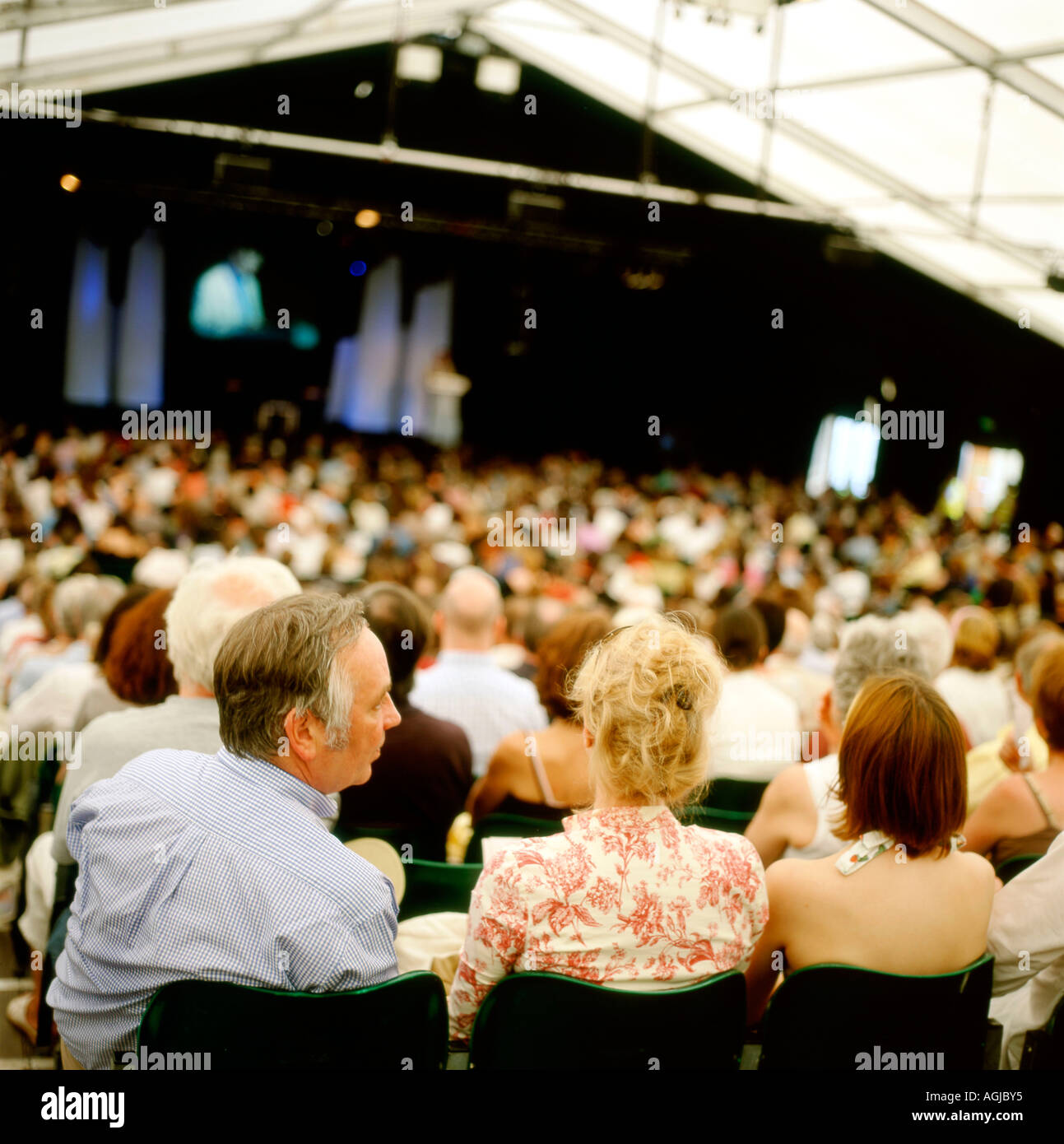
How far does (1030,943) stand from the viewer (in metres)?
1.87

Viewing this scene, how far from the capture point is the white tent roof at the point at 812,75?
6.68 metres

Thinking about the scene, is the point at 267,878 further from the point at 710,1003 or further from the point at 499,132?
the point at 499,132

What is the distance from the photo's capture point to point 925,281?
12.2 metres

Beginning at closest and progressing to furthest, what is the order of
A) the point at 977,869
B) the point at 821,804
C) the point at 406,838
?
the point at 977,869 → the point at 821,804 → the point at 406,838

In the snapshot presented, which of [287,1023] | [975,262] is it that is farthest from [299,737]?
[975,262]

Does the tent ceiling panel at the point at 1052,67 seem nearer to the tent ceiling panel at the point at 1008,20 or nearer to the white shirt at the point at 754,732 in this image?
the tent ceiling panel at the point at 1008,20

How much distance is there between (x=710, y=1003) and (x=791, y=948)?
0.27 metres

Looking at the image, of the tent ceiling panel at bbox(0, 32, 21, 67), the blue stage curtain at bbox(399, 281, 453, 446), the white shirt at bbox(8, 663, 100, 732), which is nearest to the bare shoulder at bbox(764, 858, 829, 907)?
the white shirt at bbox(8, 663, 100, 732)

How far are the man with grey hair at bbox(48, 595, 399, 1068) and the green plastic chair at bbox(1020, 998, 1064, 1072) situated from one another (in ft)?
3.78

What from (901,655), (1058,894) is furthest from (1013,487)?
(1058,894)

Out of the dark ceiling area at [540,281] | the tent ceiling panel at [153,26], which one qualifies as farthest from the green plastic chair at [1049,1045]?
the dark ceiling area at [540,281]

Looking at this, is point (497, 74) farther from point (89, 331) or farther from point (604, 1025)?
point (89, 331)

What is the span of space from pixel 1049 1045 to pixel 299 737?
140 cm

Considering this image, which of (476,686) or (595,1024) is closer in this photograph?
(595,1024)
